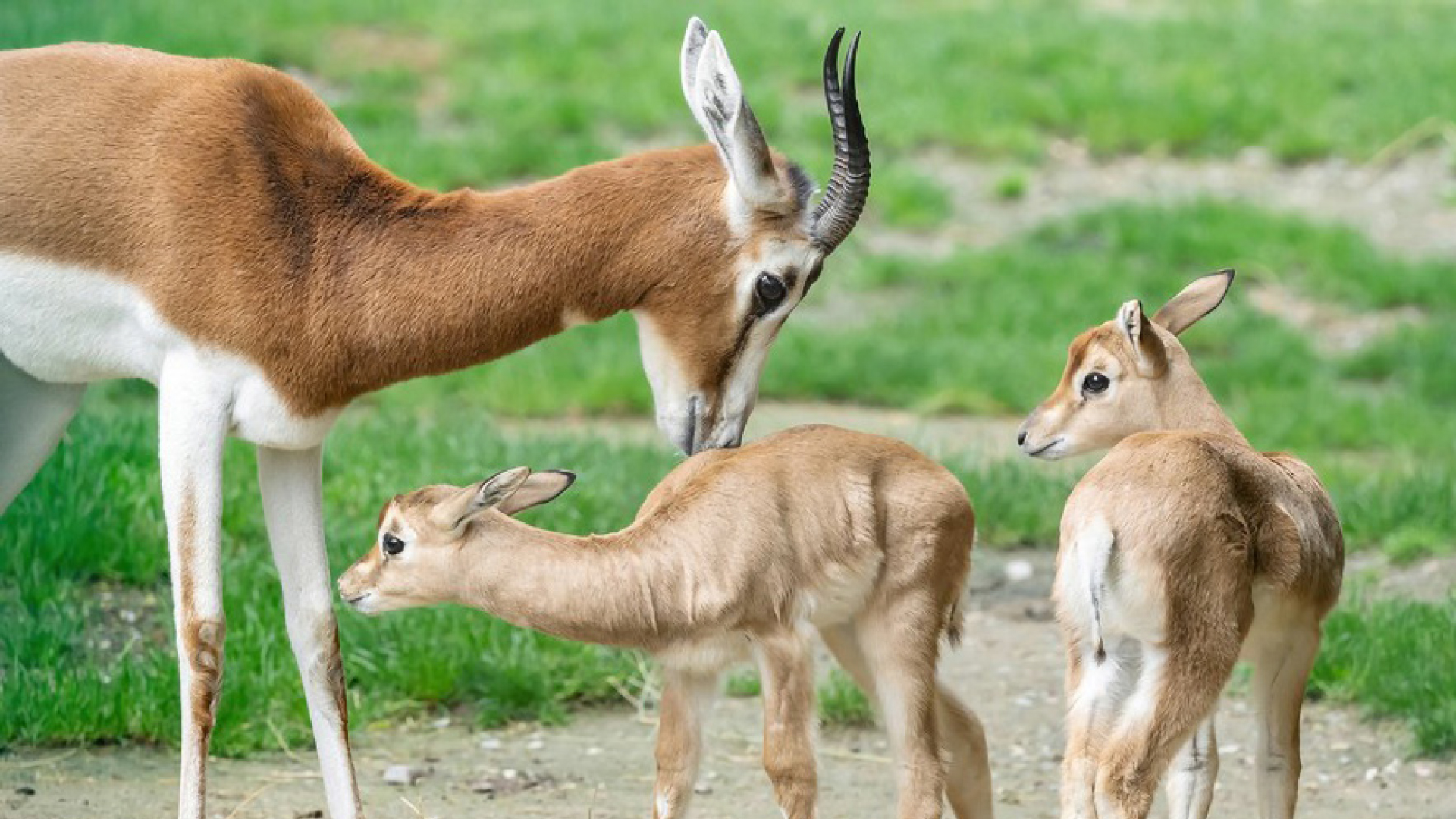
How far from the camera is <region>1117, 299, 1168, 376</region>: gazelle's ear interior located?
5.19 m

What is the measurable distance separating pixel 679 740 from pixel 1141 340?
1.44 meters

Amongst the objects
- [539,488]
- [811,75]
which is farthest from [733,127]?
[811,75]

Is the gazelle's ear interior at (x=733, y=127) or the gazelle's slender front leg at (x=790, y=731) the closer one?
the gazelle's slender front leg at (x=790, y=731)

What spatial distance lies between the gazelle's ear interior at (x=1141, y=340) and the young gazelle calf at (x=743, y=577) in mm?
616

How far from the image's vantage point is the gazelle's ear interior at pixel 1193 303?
18.2 ft

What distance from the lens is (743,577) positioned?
472cm

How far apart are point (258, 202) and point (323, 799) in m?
1.76

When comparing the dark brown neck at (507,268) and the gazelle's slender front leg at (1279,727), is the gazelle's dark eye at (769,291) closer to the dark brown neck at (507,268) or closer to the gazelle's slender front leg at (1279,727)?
the dark brown neck at (507,268)

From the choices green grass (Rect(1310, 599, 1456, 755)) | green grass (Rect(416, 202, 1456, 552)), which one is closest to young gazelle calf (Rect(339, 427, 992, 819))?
green grass (Rect(1310, 599, 1456, 755))

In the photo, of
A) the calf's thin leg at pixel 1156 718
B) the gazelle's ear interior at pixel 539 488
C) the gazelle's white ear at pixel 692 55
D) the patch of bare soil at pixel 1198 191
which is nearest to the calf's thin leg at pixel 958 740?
the calf's thin leg at pixel 1156 718

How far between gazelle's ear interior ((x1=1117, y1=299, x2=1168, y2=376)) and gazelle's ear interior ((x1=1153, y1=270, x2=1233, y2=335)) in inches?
9.6

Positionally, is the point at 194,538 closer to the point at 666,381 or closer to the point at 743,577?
the point at 666,381

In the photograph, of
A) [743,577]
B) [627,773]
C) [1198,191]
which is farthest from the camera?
[1198,191]

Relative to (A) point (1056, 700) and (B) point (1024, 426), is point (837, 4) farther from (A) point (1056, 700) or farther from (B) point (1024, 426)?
(B) point (1024, 426)
